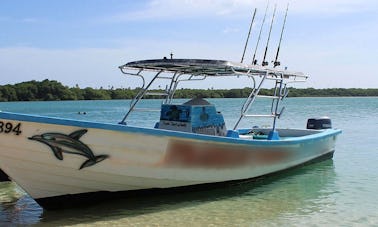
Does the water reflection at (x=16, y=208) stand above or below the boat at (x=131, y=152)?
below

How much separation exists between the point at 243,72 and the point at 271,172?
2.21m

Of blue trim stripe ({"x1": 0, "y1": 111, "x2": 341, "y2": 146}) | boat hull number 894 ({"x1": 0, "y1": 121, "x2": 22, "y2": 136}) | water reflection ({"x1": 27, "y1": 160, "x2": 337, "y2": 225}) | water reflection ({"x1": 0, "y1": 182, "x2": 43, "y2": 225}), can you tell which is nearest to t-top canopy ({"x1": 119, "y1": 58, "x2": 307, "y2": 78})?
blue trim stripe ({"x1": 0, "y1": 111, "x2": 341, "y2": 146})

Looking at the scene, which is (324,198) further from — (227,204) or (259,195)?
(227,204)

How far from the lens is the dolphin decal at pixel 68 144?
692cm

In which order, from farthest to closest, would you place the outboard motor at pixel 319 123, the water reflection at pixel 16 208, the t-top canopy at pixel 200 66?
the outboard motor at pixel 319 123 → the t-top canopy at pixel 200 66 → the water reflection at pixel 16 208

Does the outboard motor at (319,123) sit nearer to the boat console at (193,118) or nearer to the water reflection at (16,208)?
the boat console at (193,118)

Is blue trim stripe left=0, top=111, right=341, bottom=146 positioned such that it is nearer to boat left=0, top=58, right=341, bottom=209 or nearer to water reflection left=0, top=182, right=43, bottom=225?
boat left=0, top=58, right=341, bottom=209

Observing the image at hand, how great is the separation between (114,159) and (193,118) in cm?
213

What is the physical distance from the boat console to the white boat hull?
0.92 metres

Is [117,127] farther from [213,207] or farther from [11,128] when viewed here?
[213,207]

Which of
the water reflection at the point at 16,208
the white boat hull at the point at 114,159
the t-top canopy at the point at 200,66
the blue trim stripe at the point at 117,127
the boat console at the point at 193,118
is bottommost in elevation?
the water reflection at the point at 16,208

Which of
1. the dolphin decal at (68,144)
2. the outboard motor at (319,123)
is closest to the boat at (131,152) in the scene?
the dolphin decal at (68,144)

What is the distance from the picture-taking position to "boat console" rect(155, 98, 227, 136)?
29.5 ft

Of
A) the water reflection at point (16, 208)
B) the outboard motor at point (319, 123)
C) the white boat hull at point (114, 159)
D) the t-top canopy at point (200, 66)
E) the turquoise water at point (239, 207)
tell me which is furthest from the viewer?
the outboard motor at point (319, 123)
